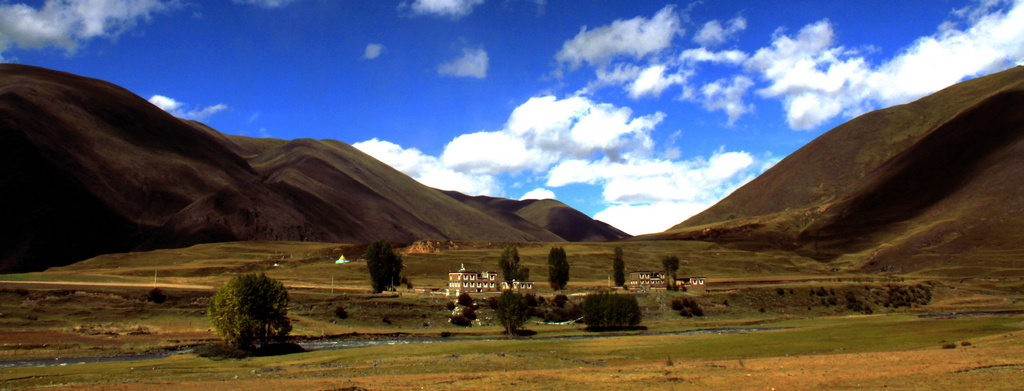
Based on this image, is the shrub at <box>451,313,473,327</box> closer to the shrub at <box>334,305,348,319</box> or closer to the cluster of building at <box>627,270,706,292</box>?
the shrub at <box>334,305,348,319</box>

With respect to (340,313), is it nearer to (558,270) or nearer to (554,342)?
(554,342)

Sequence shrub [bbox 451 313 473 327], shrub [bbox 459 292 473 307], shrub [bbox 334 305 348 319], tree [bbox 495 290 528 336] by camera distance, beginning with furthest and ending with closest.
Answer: shrub [bbox 459 292 473 307], shrub [bbox 451 313 473 327], shrub [bbox 334 305 348 319], tree [bbox 495 290 528 336]

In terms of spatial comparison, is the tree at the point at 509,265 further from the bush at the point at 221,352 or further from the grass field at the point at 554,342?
the bush at the point at 221,352

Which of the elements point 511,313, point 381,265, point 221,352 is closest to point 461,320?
point 511,313

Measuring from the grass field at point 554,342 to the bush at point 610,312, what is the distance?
3.46 metres

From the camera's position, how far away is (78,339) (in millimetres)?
59406

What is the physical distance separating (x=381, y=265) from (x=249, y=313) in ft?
142

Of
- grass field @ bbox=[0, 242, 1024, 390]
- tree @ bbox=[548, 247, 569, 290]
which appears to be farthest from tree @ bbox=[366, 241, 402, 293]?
tree @ bbox=[548, 247, 569, 290]

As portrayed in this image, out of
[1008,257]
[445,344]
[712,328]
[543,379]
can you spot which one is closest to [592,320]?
[712,328]

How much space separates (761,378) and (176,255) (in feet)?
575

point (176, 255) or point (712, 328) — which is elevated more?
point (176, 255)

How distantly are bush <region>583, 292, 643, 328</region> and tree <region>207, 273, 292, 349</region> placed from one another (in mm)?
34640

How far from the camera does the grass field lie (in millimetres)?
30828

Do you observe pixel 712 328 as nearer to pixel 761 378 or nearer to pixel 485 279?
pixel 485 279
